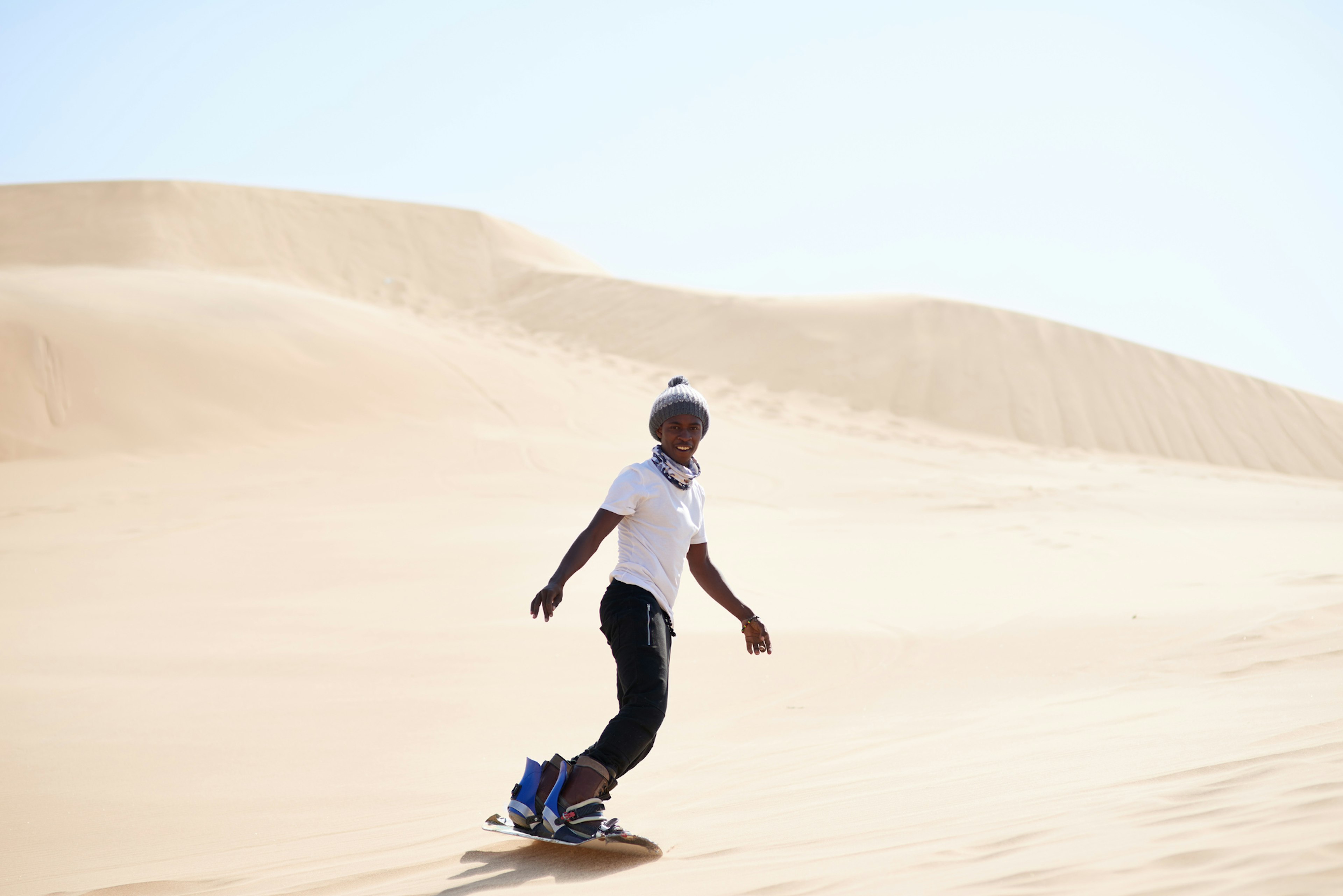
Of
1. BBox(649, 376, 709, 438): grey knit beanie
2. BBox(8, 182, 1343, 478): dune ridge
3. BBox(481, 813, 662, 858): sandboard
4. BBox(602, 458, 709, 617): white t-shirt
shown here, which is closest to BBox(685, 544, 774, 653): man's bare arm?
BBox(602, 458, 709, 617): white t-shirt

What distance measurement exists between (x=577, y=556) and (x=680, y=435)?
56 cm

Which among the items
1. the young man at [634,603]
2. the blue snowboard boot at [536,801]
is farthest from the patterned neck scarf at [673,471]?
the blue snowboard boot at [536,801]

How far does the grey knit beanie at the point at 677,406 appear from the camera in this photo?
351 centimetres

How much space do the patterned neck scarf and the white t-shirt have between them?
0.02 meters

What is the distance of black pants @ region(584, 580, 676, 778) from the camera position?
3203 millimetres

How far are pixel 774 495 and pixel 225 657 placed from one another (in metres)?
11.2

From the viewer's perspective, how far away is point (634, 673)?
10.7 feet

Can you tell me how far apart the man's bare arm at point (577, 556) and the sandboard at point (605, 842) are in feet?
2.21

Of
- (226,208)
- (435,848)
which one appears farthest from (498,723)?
(226,208)

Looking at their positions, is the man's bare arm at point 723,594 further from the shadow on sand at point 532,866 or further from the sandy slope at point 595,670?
the shadow on sand at point 532,866

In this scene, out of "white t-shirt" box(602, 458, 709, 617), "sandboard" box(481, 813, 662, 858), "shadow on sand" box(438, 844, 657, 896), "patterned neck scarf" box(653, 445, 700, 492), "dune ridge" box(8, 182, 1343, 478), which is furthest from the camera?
"dune ridge" box(8, 182, 1343, 478)

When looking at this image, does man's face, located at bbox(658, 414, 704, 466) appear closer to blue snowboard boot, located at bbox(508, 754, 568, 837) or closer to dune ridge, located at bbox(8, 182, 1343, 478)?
blue snowboard boot, located at bbox(508, 754, 568, 837)

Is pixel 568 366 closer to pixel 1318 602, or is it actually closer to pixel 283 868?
pixel 1318 602

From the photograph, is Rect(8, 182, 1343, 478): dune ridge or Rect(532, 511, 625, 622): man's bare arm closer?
Rect(532, 511, 625, 622): man's bare arm
